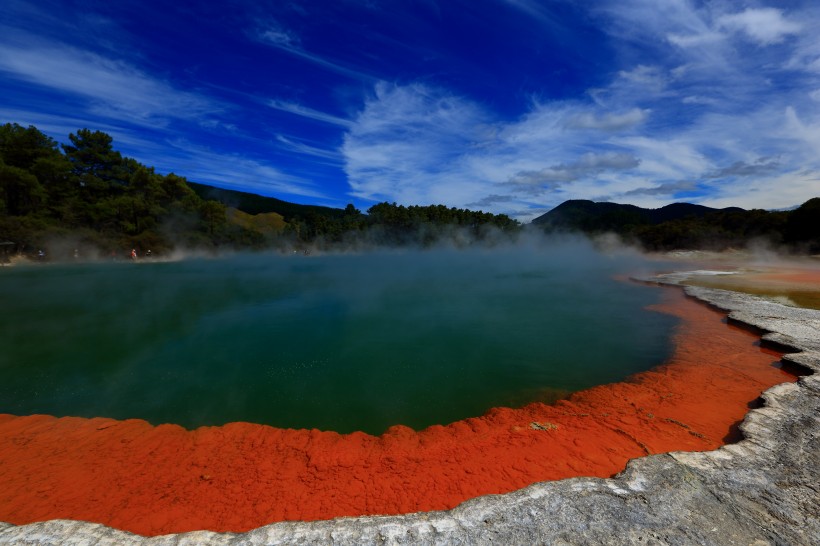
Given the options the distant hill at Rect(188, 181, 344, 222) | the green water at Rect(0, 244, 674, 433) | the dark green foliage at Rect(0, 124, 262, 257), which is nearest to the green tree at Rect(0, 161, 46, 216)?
the dark green foliage at Rect(0, 124, 262, 257)

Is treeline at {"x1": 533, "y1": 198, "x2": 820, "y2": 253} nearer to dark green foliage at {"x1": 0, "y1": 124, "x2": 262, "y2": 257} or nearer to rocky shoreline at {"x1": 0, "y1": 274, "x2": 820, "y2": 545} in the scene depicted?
rocky shoreline at {"x1": 0, "y1": 274, "x2": 820, "y2": 545}

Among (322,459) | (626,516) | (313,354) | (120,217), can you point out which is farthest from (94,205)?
(626,516)

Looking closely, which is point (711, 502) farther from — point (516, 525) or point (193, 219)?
point (193, 219)

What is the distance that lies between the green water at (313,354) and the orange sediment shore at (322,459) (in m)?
0.56

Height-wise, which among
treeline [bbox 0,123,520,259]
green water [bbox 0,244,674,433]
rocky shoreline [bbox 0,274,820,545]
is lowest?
green water [bbox 0,244,674,433]

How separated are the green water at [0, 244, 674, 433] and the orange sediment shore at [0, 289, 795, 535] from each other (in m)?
0.56

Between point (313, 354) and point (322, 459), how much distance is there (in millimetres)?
4288

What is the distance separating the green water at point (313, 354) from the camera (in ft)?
19.8

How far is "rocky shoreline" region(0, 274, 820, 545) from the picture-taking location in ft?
9.28

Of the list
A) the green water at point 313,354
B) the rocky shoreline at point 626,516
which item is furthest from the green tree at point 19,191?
the rocky shoreline at point 626,516

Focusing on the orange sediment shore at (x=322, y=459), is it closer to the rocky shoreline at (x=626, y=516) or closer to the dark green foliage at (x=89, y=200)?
the rocky shoreline at (x=626, y=516)

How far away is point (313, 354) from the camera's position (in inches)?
334

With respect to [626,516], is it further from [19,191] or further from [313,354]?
[19,191]

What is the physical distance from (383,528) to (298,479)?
1.45 m
